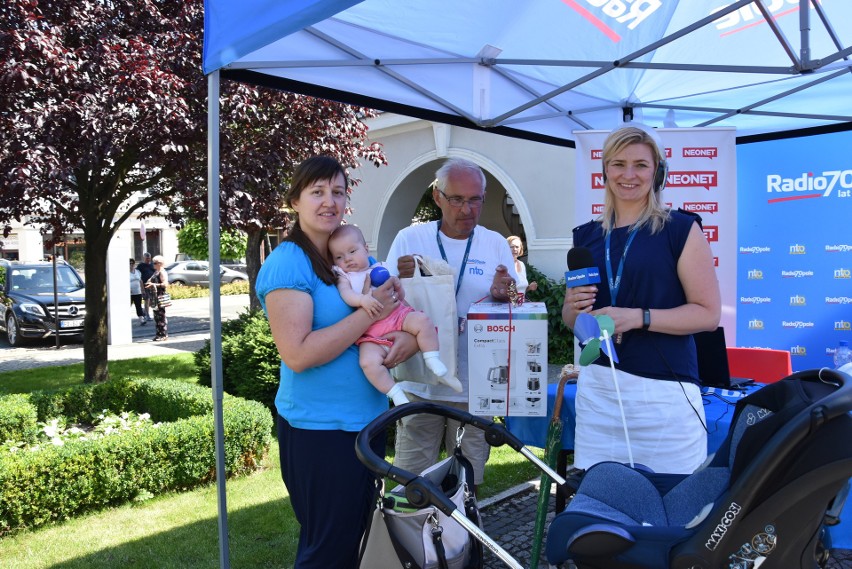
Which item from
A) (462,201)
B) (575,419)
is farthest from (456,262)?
(575,419)

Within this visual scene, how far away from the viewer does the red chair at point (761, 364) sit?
16.3 feet

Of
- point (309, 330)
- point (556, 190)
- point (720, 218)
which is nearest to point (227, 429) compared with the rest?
point (309, 330)

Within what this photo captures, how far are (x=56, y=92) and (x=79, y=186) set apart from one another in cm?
179

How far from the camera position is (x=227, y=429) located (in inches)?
216

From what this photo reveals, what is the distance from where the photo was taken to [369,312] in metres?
2.31

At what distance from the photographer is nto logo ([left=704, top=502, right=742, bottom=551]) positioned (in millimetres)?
1516

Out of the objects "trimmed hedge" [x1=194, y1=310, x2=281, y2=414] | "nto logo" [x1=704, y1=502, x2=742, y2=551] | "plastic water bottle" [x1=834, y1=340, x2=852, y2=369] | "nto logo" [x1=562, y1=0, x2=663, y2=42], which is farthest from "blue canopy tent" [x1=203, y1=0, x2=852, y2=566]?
"trimmed hedge" [x1=194, y1=310, x2=281, y2=414]

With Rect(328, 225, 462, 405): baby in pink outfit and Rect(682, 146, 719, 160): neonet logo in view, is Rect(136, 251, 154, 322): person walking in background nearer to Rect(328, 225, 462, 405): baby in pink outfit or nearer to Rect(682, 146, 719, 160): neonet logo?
Rect(682, 146, 719, 160): neonet logo

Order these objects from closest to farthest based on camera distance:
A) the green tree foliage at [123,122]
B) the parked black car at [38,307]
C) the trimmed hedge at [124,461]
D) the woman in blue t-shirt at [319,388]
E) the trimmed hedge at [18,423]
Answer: the woman in blue t-shirt at [319,388], the trimmed hedge at [124,461], the green tree foliage at [123,122], the trimmed hedge at [18,423], the parked black car at [38,307]

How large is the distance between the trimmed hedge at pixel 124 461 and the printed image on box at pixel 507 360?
126 inches

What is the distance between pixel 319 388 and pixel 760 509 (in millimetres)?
1378

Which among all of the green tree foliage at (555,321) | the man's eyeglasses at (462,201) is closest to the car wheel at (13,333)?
the green tree foliage at (555,321)

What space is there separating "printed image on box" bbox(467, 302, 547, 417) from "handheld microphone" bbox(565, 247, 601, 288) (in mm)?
422

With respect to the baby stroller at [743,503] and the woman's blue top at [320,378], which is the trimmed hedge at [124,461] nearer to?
the woman's blue top at [320,378]
